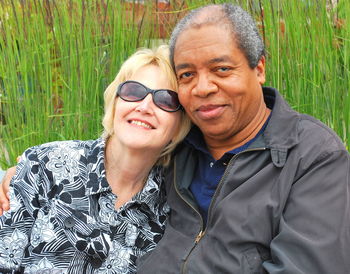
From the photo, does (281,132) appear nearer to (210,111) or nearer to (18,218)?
(210,111)

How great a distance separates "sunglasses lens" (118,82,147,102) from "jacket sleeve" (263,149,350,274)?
0.85 meters

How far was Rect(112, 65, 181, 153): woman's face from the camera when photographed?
231cm

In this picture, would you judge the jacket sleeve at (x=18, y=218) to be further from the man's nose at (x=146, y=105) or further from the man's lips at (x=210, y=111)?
the man's lips at (x=210, y=111)

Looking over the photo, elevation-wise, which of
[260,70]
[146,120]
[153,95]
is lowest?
[146,120]

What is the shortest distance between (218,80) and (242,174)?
42 cm

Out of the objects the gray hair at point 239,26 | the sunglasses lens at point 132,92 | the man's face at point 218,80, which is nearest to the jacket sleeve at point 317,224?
the man's face at point 218,80

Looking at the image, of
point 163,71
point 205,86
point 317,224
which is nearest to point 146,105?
point 163,71

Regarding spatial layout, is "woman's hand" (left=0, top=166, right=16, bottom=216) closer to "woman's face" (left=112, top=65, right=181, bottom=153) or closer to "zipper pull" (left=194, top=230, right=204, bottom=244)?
"woman's face" (left=112, top=65, right=181, bottom=153)

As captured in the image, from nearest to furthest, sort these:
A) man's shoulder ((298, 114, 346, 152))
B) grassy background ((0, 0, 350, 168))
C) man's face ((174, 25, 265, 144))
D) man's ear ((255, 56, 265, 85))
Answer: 1. man's shoulder ((298, 114, 346, 152))
2. man's face ((174, 25, 265, 144))
3. man's ear ((255, 56, 265, 85))
4. grassy background ((0, 0, 350, 168))

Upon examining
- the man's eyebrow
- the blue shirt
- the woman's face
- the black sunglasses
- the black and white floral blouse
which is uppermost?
the man's eyebrow

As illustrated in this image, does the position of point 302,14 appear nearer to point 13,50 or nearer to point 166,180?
point 166,180

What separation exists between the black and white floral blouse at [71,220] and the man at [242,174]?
0.36 feet

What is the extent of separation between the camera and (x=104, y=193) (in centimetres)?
240

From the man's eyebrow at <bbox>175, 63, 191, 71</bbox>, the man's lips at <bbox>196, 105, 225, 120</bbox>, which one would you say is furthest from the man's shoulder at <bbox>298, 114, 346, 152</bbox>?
the man's eyebrow at <bbox>175, 63, 191, 71</bbox>
